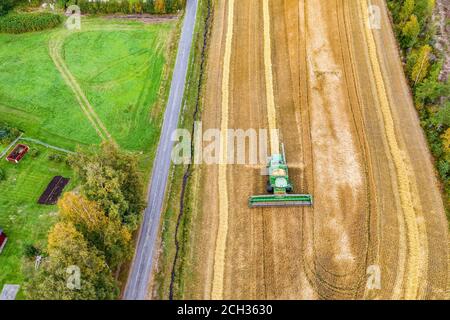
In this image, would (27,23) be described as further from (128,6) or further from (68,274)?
(68,274)

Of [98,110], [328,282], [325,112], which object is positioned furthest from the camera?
[98,110]

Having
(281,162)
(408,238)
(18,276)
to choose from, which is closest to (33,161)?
(18,276)

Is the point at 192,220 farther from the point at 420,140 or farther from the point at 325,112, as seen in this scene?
the point at 420,140

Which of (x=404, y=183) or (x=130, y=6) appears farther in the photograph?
(x=130, y=6)

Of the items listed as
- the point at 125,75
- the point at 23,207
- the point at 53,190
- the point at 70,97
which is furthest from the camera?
the point at 125,75

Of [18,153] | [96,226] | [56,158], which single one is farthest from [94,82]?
[96,226]

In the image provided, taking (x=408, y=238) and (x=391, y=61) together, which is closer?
(x=408, y=238)
